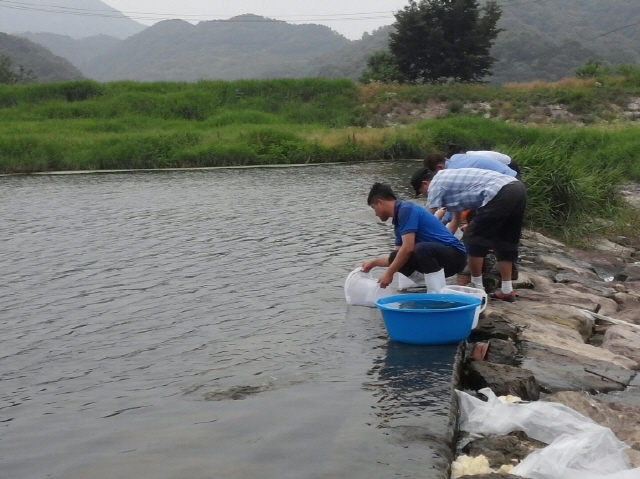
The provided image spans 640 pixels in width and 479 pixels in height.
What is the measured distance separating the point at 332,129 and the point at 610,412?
1027 inches

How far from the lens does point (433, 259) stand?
7.06 m

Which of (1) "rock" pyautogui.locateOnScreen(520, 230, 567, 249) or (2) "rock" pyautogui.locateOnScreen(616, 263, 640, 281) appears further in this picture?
(1) "rock" pyautogui.locateOnScreen(520, 230, 567, 249)

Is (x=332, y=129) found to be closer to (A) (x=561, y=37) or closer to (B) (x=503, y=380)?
(B) (x=503, y=380)

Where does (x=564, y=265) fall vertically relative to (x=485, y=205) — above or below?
below

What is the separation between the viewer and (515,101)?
1393 inches

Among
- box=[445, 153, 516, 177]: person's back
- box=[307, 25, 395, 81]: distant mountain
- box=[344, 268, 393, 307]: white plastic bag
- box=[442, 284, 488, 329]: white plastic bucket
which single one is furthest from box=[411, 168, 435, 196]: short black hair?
box=[307, 25, 395, 81]: distant mountain

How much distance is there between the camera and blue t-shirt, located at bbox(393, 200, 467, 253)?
691 centimetres

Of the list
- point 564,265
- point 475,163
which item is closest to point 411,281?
point 475,163

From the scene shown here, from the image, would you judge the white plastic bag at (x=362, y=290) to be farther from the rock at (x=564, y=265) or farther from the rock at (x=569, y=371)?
the rock at (x=564, y=265)

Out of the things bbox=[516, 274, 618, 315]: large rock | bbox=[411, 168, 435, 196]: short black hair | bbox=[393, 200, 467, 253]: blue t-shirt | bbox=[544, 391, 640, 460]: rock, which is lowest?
bbox=[516, 274, 618, 315]: large rock

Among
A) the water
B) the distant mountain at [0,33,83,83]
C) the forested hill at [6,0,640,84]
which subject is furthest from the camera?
the distant mountain at [0,33,83,83]

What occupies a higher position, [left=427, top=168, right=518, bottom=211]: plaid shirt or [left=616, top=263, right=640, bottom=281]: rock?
[left=427, top=168, right=518, bottom=211]: plaid shirt

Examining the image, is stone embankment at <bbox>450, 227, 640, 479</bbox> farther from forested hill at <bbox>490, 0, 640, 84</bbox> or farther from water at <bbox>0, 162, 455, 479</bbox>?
forested hill at <bbox>490, 0, 640, 84</bbox>

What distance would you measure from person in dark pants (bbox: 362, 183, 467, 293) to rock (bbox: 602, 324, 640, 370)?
1441 mm
